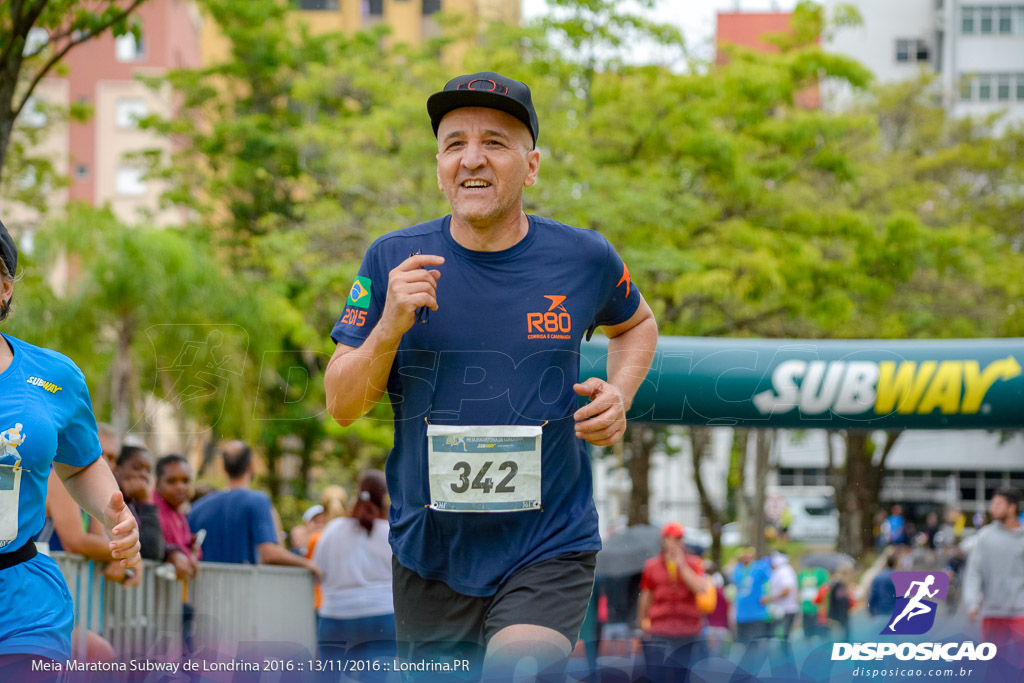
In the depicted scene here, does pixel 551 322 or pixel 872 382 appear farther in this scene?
pixel 872 382

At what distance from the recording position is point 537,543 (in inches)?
121

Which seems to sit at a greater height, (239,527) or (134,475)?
(134,475)

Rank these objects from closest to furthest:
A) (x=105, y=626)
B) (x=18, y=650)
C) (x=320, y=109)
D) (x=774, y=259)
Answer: (x=18, y=650), (x=105, y=626), (x=774, y=259), (x=320, y=109)

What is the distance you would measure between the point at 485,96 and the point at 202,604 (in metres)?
4.22

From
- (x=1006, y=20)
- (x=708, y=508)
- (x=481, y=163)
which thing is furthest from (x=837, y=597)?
(x=1006, y=20)

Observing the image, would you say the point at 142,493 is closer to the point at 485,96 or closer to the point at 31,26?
the point at 31,26

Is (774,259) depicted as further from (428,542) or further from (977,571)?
(428,542)

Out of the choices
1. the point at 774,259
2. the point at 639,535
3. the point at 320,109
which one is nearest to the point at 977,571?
the point at 639,535

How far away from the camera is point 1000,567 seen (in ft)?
26.3

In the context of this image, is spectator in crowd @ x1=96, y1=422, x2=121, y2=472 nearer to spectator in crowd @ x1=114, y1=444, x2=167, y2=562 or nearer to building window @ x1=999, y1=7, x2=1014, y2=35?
spectator in crowd @ x1=114, y1=444, x2=167, y2=562

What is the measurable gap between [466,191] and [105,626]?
141 inches

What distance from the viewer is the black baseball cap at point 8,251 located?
108 inches

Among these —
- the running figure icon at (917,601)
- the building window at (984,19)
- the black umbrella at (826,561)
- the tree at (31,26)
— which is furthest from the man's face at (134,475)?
the building window at (984,19)

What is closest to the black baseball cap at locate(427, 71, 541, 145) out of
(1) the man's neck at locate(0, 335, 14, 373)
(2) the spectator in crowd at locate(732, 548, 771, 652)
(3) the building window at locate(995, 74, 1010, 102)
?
(1) the man's neck at locate(0, 335, 14, 373)
